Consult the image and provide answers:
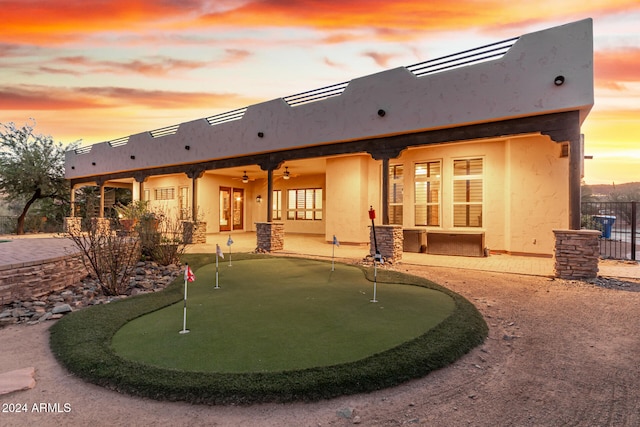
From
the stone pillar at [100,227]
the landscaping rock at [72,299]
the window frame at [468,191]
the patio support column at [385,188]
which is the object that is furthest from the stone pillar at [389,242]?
the stone pillar at [100,227]

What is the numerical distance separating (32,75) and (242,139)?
7549mm

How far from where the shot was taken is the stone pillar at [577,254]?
6992 mm

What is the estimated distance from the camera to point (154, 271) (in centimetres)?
773

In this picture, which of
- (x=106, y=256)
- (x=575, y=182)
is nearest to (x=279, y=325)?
(x=106, y=256)

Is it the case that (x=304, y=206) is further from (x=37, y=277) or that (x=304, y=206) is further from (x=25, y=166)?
(x=25, y=166)

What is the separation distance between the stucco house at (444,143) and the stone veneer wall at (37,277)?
6.14 meters

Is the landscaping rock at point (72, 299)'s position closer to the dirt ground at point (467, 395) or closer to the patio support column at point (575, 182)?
the dirt ground at point (467, 395)

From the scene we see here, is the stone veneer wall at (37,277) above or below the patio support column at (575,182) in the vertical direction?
below

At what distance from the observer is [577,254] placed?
711 cm

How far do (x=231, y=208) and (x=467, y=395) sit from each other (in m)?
19.0

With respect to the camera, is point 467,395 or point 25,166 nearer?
point 467,395

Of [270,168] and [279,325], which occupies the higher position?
[270,168]

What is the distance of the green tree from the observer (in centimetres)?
1861

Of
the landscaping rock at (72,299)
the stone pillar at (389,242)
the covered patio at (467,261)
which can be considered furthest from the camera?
the stone pillar at (389,242)
